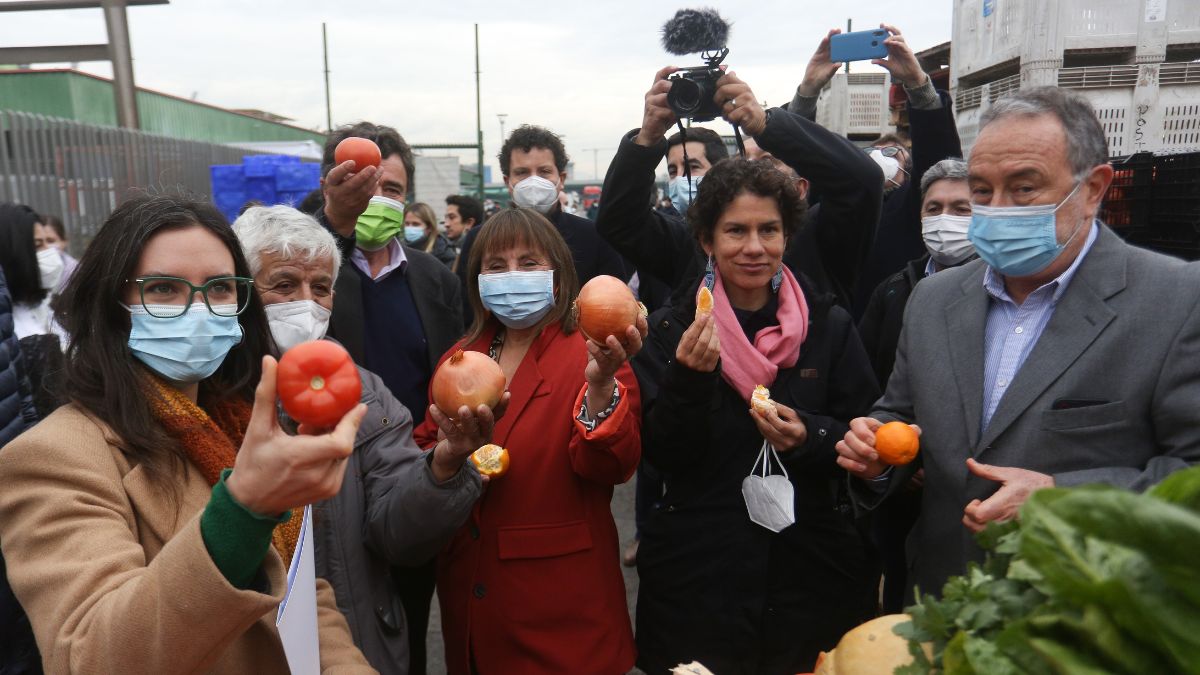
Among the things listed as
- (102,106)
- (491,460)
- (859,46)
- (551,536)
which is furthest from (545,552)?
(102,106)

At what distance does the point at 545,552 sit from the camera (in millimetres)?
2529

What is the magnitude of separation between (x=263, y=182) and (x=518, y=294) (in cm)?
825

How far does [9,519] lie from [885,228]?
4057 mm

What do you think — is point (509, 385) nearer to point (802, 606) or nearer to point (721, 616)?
point (721, 616)

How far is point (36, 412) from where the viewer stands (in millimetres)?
2719

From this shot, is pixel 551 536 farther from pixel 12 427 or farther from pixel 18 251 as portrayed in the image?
pixel 18 251

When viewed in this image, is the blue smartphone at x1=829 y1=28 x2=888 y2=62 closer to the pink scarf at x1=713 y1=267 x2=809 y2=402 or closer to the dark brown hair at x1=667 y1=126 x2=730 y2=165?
the pink scarf at x1=713 y1=267 x2=809 y2=402

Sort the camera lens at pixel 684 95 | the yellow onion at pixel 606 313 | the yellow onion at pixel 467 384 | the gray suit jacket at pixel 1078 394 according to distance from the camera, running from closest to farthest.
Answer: the gray suit jacket at pixel 1078 394, the yellow onion at pixel 467 384, the yellow onion at pixel 606 313, the camera lens at pixel 684 95

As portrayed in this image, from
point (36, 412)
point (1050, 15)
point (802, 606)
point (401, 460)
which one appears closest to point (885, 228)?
point (1050, 15)

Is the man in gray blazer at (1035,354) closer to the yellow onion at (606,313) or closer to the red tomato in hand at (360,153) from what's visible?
the yellow onion at (606,313)

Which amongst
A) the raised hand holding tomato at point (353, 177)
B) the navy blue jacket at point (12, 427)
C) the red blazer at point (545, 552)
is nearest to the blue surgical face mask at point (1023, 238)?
the red blazer at point (545, 552)

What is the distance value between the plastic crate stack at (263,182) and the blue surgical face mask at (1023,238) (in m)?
7.66

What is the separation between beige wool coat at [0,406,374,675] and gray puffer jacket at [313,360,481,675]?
2.12ft

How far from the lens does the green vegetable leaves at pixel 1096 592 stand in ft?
2.35
